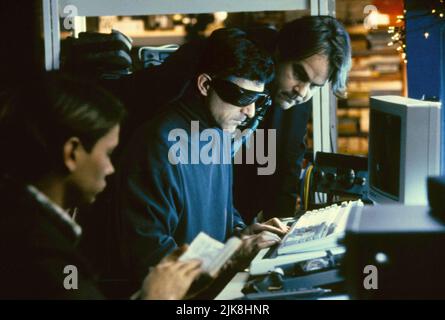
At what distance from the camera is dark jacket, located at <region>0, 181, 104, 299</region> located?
152 centimetres

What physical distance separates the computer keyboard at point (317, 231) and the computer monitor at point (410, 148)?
199 mm

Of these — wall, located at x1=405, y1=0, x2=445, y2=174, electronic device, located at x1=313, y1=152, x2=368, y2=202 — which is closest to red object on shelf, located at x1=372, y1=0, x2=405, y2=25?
wall, located at x1=405, y1=0, x2=445, y2=174

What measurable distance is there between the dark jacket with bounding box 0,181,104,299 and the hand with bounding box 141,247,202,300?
21 cm

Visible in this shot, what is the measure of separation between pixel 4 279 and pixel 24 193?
204 mm

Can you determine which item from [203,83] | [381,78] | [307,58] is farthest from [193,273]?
[381,78]

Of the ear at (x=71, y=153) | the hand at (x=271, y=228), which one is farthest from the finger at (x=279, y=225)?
Answer: the ear at (x=71, y=153)

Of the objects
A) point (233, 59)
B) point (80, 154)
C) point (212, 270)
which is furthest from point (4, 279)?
point (233, 59)

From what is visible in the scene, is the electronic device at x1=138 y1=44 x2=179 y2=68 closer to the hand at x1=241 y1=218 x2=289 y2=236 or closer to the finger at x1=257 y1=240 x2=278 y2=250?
the hand at x1=241 y1=218 x2=289 y2=236

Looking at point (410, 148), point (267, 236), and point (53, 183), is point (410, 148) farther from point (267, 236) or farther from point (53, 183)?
point (53, 183)

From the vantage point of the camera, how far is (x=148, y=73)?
2.86 metres

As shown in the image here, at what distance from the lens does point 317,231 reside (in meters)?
2.33

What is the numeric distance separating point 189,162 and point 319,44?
82cm

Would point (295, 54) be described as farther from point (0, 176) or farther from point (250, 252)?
point (0, 176)

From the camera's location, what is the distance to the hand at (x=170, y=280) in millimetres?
1826
